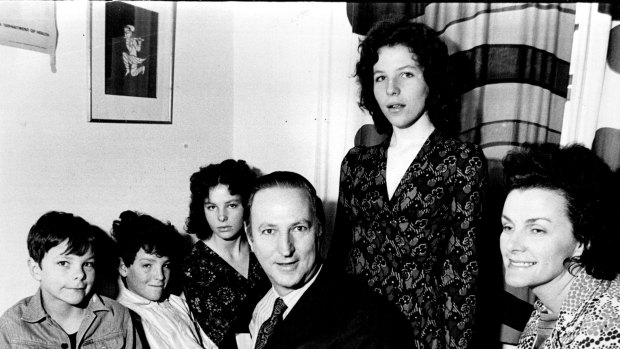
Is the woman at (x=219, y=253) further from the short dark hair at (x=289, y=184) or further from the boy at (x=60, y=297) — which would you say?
the short dark hair at (x=289, y=184)

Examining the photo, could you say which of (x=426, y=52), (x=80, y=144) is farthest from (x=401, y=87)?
(x=80, y=144)

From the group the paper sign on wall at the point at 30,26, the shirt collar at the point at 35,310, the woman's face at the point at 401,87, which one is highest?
the paper sign on wall at the point at 30,26

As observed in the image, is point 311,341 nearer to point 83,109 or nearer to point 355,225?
point 355,225

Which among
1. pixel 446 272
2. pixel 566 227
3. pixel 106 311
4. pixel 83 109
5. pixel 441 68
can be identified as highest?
pixel 441 68

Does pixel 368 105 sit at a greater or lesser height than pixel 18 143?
greater

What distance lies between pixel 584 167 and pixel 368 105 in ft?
2.62

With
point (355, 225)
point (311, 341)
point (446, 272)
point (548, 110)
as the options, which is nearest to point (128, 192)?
point (355, 225)

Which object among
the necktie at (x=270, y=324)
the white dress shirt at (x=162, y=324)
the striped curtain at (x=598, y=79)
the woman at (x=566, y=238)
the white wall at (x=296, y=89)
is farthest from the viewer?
the white wall at (x=296, y=89)

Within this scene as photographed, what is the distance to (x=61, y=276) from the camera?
170cm

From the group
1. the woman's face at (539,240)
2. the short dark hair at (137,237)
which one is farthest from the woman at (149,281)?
the woman's face at (539,240)

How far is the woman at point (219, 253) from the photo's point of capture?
86.0 inches

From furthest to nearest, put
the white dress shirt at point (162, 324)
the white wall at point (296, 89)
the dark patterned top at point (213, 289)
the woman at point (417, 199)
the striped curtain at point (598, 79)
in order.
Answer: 1. the white wall at point (296, 89)
2. the dark patterned top at point (213, 289)
3. the white dress shirt at point (162, 324)
4. the striped curtain at point (598, 79)
5. the woman at point (417, 199)

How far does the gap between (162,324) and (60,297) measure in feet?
1.54

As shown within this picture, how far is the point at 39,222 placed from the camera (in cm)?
174
